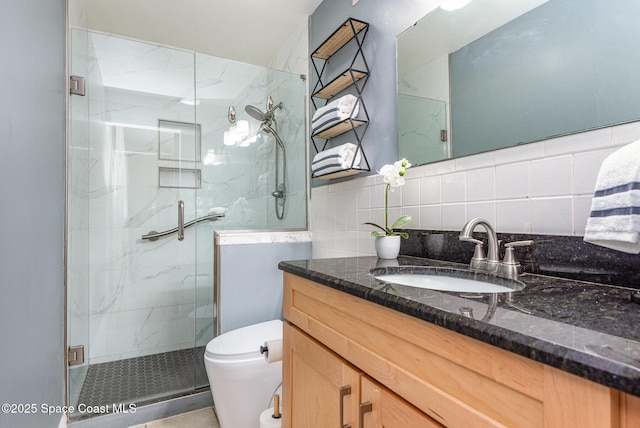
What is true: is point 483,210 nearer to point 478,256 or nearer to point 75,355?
point 478,256

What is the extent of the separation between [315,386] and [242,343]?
724mm

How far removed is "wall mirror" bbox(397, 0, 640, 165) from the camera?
0.77m

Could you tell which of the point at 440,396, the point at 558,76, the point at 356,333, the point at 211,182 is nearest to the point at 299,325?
the point at 356,333

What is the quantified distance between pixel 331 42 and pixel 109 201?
1795 millimetres

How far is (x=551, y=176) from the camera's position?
0.88 m

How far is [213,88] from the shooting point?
2.20m

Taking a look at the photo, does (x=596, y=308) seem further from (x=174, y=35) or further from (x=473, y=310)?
(x=174, y=35)

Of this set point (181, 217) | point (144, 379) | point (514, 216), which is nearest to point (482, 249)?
point (514, 216)

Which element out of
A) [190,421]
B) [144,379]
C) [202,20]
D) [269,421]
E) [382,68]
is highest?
[202,20]

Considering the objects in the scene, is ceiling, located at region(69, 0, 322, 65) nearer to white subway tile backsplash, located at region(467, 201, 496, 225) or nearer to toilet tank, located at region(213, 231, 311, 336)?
toilet tank, located at region(213, 231, 311, 336)

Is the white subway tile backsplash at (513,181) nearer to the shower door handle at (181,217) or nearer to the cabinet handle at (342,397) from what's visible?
the cabinet handle at (342,397)

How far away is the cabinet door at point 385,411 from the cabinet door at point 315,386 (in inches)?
1.4

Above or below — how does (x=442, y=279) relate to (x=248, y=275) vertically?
above

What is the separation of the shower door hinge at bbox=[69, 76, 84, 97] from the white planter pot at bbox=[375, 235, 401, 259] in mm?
1796
